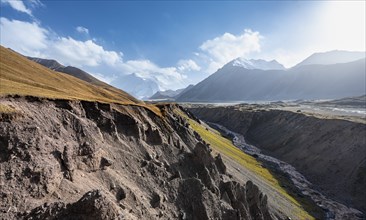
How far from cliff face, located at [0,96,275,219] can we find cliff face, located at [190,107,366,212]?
125 feet

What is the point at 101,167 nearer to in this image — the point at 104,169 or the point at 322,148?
the point at 104,169

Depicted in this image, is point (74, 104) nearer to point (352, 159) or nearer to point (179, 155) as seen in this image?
point (179, 155)

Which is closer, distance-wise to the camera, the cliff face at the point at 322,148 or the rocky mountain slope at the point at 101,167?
the rocky mountain slope at the point at 101,167

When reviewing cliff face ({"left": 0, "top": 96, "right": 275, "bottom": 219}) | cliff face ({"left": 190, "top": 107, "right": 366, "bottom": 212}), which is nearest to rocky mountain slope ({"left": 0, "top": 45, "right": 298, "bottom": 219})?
cliff face ({"left": 0, "top": 96, "right": 275, "bottom": 219})

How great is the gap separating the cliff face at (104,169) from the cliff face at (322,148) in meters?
38.2

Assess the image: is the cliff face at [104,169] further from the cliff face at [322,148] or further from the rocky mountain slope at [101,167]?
the cliff face at [322,148]

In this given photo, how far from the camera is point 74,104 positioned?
34.2 m

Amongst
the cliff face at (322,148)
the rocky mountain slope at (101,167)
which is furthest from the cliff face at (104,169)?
the cliff face at (322,148)

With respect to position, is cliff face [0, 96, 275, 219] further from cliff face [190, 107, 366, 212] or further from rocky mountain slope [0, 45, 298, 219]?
cliff face [190, 107, 366, 212]

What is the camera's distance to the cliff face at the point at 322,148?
72.8 meters

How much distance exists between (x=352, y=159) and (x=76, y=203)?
77244 millimetres

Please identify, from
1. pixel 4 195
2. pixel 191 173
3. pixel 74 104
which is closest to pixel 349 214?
pixel 191 173

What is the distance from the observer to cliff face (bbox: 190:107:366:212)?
239ft

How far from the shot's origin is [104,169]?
99.0 ft
